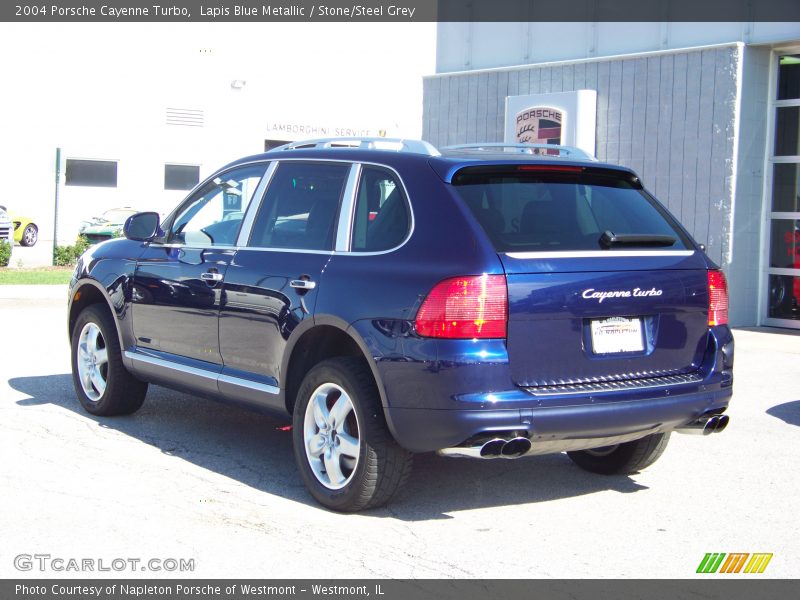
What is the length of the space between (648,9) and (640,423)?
1157cm

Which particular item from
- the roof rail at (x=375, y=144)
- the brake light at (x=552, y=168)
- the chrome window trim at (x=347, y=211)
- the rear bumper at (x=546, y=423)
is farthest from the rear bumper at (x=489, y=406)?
the roof rail at (x=375, y=144)

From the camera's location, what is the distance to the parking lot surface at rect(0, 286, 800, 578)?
489 centimetres

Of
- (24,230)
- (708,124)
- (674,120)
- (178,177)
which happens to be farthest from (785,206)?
(178,177)

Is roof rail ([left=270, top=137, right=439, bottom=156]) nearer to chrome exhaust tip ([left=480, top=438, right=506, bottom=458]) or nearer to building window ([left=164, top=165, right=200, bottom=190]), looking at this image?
chrome exhaust tip ([left=480, top=438, right=506, bottom=458])

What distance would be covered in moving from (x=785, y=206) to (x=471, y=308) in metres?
11.0

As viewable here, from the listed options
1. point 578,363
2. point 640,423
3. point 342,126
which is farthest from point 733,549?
point 342,126

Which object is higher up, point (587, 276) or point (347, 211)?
point (347, 211)

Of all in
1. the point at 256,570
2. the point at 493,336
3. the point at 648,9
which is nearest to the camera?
the point at 256,570

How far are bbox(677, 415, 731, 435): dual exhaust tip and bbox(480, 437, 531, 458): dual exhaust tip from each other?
3.40 ft

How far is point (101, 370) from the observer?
7855 millimetres

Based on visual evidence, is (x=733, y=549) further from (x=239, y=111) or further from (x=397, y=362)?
(x=239, y=111)

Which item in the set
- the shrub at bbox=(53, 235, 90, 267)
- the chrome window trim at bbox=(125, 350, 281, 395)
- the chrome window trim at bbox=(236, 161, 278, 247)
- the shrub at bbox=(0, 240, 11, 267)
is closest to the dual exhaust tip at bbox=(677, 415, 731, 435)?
the chrome window trim at bbox=(125, 350, 281, 395)

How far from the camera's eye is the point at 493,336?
201 inches

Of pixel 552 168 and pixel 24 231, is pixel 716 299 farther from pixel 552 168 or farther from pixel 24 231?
pixel 24 231
